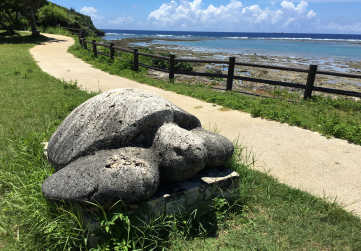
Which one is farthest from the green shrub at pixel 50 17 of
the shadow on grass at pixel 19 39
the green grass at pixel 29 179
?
the green grass at pixel 29 179

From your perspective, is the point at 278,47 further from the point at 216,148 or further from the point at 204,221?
the point at 204,221

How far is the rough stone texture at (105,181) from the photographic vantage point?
2340 millimetres

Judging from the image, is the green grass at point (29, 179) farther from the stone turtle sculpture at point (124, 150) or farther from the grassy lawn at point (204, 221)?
the stone turtle sculpture at point (124, 150)

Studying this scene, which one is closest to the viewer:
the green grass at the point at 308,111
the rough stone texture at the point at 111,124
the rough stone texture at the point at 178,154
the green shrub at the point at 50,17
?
the rough stone texture at the point at 178,154

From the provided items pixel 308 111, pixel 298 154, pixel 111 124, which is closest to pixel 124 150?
pixel 111 124

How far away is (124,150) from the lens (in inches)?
110

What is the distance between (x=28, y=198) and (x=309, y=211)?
10.3ft

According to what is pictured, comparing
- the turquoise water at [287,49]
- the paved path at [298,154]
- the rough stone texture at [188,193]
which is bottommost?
the turquoise water at [287,49]

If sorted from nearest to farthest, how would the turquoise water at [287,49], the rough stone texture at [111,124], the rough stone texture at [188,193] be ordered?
the rough stone texture at [188,193]
the rough stone texture at [111,124]
the turquoise water at [287,49]

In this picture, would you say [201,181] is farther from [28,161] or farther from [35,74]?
[35,74]

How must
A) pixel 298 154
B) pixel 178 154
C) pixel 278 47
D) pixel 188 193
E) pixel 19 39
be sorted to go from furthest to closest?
pixel 278 47
pixel 19 39
pixel 298 154
pixel 188 193
pixel 178 154

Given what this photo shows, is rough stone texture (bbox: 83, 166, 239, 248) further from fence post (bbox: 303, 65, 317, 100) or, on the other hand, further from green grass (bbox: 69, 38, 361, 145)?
fence post (bbox: 303, 65, 317, 100)

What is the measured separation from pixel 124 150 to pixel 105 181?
498 millimetres

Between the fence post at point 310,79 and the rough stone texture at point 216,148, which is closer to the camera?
the rough stone texture at point 216,148
